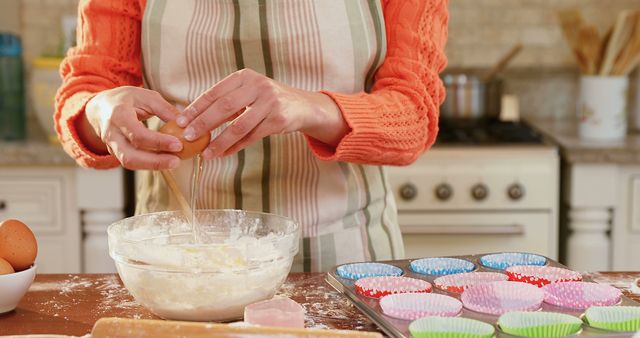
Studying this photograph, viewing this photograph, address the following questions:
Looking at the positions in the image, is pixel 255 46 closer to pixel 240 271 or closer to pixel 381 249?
pixel 381 249

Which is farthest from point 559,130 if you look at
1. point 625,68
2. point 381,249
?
point 381,249

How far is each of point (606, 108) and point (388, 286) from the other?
166 cm

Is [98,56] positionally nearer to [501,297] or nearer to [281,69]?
[281,69]

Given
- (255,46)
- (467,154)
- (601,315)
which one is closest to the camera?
(601,315)

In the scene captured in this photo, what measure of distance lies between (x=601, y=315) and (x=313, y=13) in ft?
2.34

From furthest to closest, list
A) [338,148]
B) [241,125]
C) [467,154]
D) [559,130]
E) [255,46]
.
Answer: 1. [559,130]
2. [467,154]
3. [255,46]
4. [338,148]
5. [241,125]

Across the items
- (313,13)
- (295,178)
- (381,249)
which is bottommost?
Result: (381,249)

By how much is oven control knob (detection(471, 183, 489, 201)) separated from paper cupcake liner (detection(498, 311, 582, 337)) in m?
1.48

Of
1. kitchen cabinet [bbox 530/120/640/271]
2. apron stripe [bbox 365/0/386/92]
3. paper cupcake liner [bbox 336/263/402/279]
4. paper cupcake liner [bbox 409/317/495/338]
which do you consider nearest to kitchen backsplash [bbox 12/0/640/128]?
kitchen cabinet [bbox 530/120/640/271]

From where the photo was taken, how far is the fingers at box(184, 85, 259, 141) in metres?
1.12

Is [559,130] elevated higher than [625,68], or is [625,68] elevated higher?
[625,68]

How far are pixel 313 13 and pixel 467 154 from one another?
108 cm

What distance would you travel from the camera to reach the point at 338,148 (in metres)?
1.33

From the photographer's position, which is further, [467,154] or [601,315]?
[467,154]
